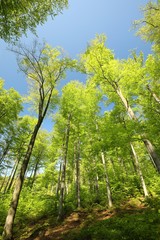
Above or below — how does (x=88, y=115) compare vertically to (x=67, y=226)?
above

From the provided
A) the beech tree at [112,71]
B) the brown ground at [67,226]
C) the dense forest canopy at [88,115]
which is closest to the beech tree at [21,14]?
the dense forest canopy at [88,115]

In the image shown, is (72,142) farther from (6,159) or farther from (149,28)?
(149,28)

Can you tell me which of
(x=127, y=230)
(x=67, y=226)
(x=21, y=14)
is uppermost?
(x=21, y=14)

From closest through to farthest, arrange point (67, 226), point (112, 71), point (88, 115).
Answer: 1. point (67, 226)
2. point (112, 71)
3. point (88, 115)

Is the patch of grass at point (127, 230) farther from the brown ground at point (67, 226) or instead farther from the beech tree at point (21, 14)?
the beech tree at point (21, 14)

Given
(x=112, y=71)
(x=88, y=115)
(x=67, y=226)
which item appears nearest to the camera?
(x=67, y=226)

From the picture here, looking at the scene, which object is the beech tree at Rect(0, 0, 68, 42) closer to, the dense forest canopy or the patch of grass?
the dense forest canopy

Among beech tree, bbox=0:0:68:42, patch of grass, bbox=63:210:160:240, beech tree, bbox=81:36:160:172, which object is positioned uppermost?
beech tree, bbox=81:36:160:172

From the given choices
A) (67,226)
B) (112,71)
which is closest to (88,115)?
(112,71)

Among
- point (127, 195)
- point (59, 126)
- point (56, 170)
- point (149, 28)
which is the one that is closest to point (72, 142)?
point (59, 126)

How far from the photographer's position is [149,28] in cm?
1220

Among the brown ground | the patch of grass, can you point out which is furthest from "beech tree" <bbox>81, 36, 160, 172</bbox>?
the brown ground

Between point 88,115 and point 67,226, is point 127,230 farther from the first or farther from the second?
point 88,115

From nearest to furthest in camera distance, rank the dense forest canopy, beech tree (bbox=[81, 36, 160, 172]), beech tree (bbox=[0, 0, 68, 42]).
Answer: beech tree (bbox=[0, 0, 68, 42]), the dense forest canopy, beech tree (bbox=[81, 36, 160, 172])
